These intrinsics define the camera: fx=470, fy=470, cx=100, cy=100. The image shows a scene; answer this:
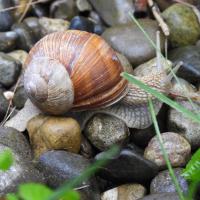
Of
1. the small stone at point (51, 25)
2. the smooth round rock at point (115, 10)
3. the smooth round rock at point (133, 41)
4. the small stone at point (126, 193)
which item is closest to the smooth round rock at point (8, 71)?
the small stone at point (51, 25)

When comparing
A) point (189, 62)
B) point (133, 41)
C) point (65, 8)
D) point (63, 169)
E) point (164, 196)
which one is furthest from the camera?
point (65, 8)

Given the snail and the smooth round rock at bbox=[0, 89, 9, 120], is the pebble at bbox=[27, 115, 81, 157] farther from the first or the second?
the smooth round rock at bbox=[0, 89, 9, 120]

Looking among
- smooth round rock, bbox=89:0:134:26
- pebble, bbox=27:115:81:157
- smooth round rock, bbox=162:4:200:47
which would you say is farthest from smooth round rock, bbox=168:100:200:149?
smooth round rock, bbox=89:0:134:26

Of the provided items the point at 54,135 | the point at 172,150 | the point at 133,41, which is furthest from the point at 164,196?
the point at 133,41

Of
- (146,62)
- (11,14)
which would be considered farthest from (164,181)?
(11,14)

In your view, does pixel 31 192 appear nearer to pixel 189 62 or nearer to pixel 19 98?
pixel 19 98

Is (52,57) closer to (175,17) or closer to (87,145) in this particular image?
(87,145)
